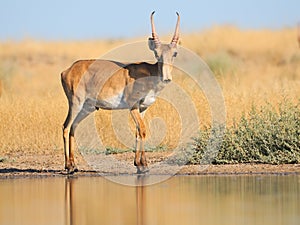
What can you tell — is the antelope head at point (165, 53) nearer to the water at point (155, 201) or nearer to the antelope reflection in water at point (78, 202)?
the antelope reflection in water at point (78, 202)

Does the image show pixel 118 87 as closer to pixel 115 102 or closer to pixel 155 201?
pixel 115 102

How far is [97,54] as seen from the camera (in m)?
56.2

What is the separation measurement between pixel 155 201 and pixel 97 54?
43.6m

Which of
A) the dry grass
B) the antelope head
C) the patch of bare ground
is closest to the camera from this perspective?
the patch of bare ground

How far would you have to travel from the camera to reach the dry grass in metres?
21.0

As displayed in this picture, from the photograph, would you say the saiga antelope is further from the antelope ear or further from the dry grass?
the dry grass

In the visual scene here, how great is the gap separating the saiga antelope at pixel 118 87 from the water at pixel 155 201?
1.59 meters

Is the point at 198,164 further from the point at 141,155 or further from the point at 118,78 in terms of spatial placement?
the point at 118,78

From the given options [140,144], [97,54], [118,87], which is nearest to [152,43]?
[118,87]

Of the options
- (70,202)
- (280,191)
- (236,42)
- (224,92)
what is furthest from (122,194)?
(236,42)

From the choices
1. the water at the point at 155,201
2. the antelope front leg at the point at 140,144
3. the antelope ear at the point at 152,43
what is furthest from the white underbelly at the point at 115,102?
the water at the point at 155,201

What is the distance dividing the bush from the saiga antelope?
1440 millimetres

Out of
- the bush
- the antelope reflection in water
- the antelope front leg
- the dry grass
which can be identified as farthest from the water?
the dry grass

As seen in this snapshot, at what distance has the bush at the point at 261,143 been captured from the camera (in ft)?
56.2
